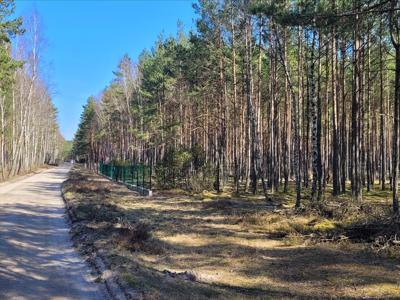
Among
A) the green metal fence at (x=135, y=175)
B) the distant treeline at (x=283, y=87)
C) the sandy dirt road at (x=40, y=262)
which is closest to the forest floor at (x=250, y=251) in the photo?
the sandy dirt road at (x=40, y=262)

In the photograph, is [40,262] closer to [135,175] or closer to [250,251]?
[250,251]

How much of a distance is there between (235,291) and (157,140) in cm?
3961

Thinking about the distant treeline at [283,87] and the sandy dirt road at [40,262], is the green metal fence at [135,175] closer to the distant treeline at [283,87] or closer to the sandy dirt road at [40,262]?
the distant treeline at [283,87]

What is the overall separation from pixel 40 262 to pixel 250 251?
502cm

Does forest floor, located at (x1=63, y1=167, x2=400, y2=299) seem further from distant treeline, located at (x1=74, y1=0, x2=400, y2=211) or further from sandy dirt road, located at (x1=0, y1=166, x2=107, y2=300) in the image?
distant treeline, located at (x1=74, y1=0, x2=400, y2=211)

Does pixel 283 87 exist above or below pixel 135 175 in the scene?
above

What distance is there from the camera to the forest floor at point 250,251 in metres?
7.33

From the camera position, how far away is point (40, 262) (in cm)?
848

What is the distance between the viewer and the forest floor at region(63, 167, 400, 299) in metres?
7.33

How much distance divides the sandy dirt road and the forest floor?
20.1 inches

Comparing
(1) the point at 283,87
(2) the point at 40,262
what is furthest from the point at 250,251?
(1) the point at 283,87

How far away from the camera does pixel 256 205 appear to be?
19109 millimetres

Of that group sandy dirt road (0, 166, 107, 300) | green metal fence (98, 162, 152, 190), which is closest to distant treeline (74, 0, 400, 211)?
green metal fence (98, 162, 152, 190)

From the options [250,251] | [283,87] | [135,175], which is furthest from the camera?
[283,87]
